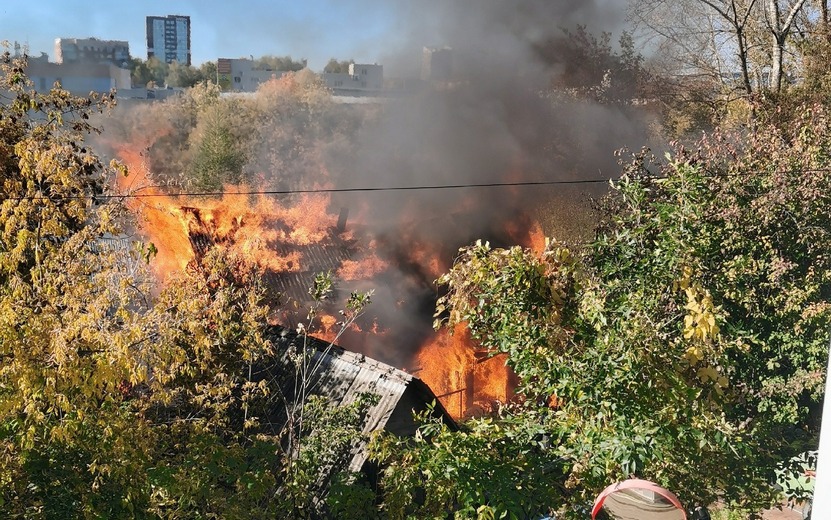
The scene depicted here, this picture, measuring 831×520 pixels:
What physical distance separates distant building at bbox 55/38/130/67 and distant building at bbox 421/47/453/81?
1218 cm

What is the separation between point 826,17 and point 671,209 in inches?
595

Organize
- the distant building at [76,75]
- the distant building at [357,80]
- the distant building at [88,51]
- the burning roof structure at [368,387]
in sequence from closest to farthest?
1. the burning roof structure at [368,387]
2. the distant building at [76,75]
3. the distant building at [88,51]
4. the distant building at [357,80]

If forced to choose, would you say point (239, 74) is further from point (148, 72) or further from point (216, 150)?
point (216, 150)

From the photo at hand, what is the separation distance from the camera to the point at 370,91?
100 feet

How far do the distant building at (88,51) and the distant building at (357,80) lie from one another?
9.48 m

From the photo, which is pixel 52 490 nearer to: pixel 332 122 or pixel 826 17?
pixel 826 17

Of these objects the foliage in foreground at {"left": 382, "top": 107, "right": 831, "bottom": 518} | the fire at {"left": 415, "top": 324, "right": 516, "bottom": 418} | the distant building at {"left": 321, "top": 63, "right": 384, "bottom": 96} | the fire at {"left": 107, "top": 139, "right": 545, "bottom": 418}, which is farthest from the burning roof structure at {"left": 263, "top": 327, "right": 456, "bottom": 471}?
the distant building at {"left": 321, "top": 63, "right": 384, "bottom": 96}

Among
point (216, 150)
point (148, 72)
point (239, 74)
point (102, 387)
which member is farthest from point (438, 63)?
point (102, 387)

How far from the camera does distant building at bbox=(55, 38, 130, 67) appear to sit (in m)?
25.7

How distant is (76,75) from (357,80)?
1173 cm

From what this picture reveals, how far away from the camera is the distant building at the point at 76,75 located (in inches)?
958

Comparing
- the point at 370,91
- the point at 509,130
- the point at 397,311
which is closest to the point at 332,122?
the point at 370,91

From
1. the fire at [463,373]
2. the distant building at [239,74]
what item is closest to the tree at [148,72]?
the distant building at [239,74]

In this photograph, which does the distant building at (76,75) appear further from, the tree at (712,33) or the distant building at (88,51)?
the tree at (712,33)
